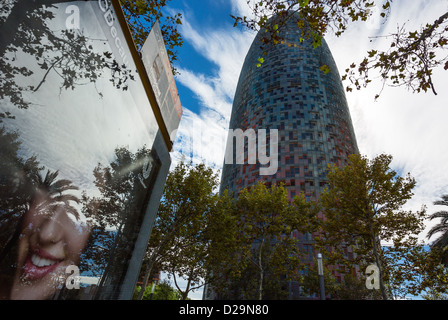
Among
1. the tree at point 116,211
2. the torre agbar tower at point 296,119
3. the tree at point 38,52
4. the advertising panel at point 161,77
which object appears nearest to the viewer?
the tree at point 38,52

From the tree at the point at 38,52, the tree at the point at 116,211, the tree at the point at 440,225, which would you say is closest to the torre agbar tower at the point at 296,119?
the tree at the point at 440,225

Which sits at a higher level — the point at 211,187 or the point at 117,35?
the point at 211,187

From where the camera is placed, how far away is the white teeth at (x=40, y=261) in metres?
3.28

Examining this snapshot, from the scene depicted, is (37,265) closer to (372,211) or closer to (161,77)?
(161,77)

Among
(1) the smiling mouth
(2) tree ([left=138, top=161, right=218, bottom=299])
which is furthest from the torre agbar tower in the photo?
(1) the smiling mouth

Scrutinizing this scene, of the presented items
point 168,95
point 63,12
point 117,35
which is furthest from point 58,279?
point 168,95

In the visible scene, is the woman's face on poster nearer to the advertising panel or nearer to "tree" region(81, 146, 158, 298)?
"tree" region(81, 146, 158, 298)

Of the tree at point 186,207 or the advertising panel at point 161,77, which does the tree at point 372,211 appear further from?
the advertising panel at point 161,77

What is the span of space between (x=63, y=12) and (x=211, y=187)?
14.4 m

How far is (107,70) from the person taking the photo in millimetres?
4543

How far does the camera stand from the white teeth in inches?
129

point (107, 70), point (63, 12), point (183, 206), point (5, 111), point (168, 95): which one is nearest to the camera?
point (5, 111)
